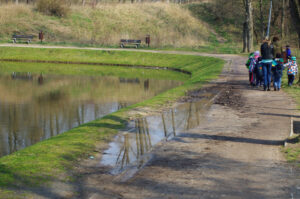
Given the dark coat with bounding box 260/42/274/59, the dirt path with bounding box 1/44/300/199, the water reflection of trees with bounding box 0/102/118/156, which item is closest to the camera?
the dirt path with bounding box 1/44/300/199

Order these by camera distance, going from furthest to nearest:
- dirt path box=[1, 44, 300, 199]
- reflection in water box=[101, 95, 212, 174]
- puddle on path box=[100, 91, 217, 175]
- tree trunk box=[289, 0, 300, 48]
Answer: tree trunk box=[289, 0, 300, 48] < reflection in water box=[101, 95, 212, 174] < puddle on path box=[100, 91, 217, 175] < dirt path box=[1, 44, 300, 199]

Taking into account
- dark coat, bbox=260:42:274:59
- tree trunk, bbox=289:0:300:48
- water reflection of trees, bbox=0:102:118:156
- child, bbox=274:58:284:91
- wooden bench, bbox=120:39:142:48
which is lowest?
water reflection of trees, bbox=0:102:118:156

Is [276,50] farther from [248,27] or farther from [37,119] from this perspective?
[248,27]

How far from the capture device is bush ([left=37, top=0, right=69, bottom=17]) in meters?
58.1

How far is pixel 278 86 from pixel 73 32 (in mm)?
38399

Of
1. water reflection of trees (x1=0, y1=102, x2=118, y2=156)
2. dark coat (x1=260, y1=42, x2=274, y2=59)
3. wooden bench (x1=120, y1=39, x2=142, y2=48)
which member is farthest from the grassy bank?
wooden bench (x1=120, y1=39, x2=142, y2=48)

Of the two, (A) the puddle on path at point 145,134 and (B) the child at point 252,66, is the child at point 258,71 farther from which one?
(A) the puddle on path at point 145,134

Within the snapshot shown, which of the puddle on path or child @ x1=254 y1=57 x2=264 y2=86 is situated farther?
child @ x1=254 y1=57 x2=264 y2=86

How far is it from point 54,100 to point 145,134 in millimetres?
9543

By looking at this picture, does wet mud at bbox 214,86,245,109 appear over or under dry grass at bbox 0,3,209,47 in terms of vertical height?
under

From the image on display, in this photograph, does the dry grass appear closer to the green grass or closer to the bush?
the bush

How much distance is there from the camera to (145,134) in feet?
38.9

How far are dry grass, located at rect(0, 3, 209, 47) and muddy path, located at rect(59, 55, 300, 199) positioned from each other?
111 feet

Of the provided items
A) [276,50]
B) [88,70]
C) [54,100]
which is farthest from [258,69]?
[88,70]
